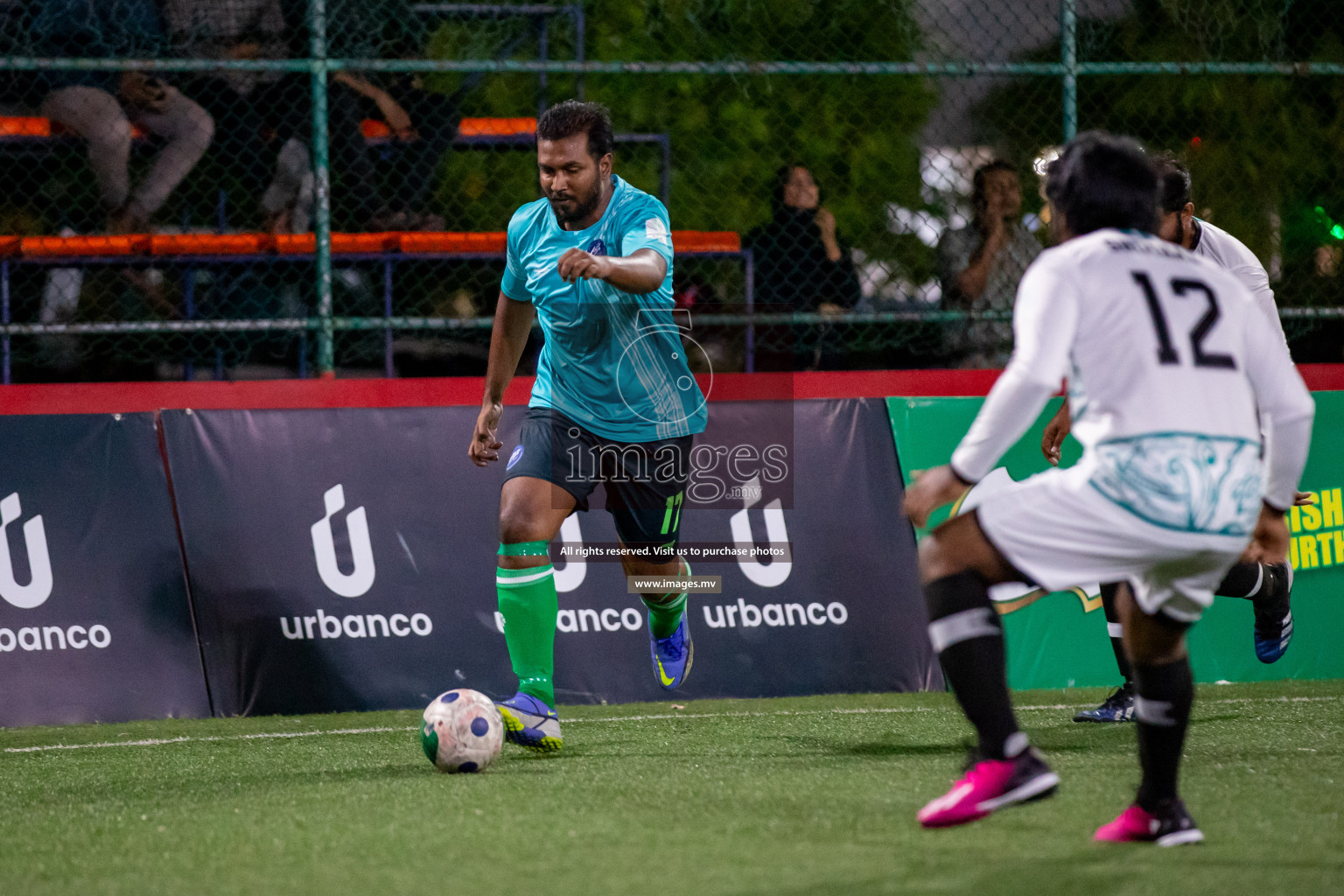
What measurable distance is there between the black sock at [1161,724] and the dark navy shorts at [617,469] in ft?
8.01

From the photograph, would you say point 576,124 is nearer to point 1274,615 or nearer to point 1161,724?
point 1161,724

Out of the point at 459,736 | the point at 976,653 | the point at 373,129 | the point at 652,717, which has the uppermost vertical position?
the point at 373,129

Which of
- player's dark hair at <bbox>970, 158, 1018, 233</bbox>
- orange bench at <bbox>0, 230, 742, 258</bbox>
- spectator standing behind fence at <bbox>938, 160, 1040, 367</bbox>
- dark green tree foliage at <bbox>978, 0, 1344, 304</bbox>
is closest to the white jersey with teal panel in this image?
orange bench at <bbox>0, 230, 742, 258</bbox>

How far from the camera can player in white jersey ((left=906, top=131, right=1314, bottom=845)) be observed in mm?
3217

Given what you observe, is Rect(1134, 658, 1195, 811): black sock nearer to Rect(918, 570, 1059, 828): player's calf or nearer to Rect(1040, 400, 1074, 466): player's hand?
Rect(918, 570, 1059, 828): player's calf

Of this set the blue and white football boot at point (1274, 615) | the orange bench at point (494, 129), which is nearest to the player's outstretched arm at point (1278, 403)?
the blue and white football boot at point (1274, 615)

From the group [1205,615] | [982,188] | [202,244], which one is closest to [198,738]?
[202,244]

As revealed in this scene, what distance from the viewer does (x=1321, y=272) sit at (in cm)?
861

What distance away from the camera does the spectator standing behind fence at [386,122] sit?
8.02 metres

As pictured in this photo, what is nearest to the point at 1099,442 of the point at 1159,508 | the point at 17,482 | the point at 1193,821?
the point at 1159,508

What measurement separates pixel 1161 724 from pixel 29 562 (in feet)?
16.6

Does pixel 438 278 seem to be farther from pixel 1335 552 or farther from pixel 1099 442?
pixel 1099 442

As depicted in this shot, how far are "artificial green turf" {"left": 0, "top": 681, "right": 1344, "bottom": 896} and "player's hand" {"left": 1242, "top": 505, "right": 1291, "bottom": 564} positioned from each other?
67 centimetres

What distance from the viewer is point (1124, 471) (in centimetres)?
323
